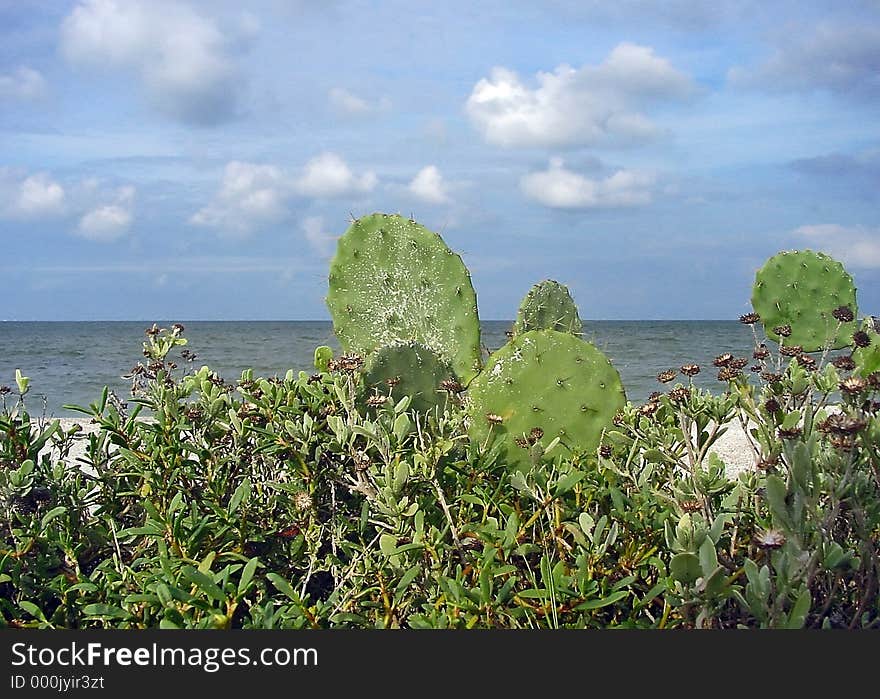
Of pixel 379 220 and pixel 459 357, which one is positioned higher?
pixel 379 220

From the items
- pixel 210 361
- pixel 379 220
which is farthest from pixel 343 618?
pixel 210 361

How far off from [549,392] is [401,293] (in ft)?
4.87

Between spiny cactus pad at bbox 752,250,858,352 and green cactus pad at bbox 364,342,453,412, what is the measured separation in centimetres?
528

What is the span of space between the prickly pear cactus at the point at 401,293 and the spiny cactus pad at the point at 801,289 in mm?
4553

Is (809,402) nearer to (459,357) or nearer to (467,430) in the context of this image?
(467,430)

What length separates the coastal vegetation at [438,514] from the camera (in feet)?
5.75

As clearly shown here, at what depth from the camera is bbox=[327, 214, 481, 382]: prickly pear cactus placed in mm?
4180

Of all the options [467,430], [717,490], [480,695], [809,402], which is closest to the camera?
[480,695]

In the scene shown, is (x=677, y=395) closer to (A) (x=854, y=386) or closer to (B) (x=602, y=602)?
(A) (x=854, y=386)

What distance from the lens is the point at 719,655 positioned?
162cm

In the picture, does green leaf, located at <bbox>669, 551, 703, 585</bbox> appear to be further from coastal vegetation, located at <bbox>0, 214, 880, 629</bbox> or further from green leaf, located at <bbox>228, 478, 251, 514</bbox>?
green leaf, located at <bbox>228, 478, 251, 514</bbox>

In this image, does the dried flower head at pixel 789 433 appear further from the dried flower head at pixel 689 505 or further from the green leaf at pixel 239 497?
the green leaf at pixel 239 497

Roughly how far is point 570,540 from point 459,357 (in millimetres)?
2125

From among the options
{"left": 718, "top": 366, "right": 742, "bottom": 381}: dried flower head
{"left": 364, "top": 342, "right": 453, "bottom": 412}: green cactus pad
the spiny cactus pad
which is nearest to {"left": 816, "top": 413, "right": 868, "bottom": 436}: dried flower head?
{"left": 718, "top": 366, "right": 742, "bottom": 381}: dried flower head
